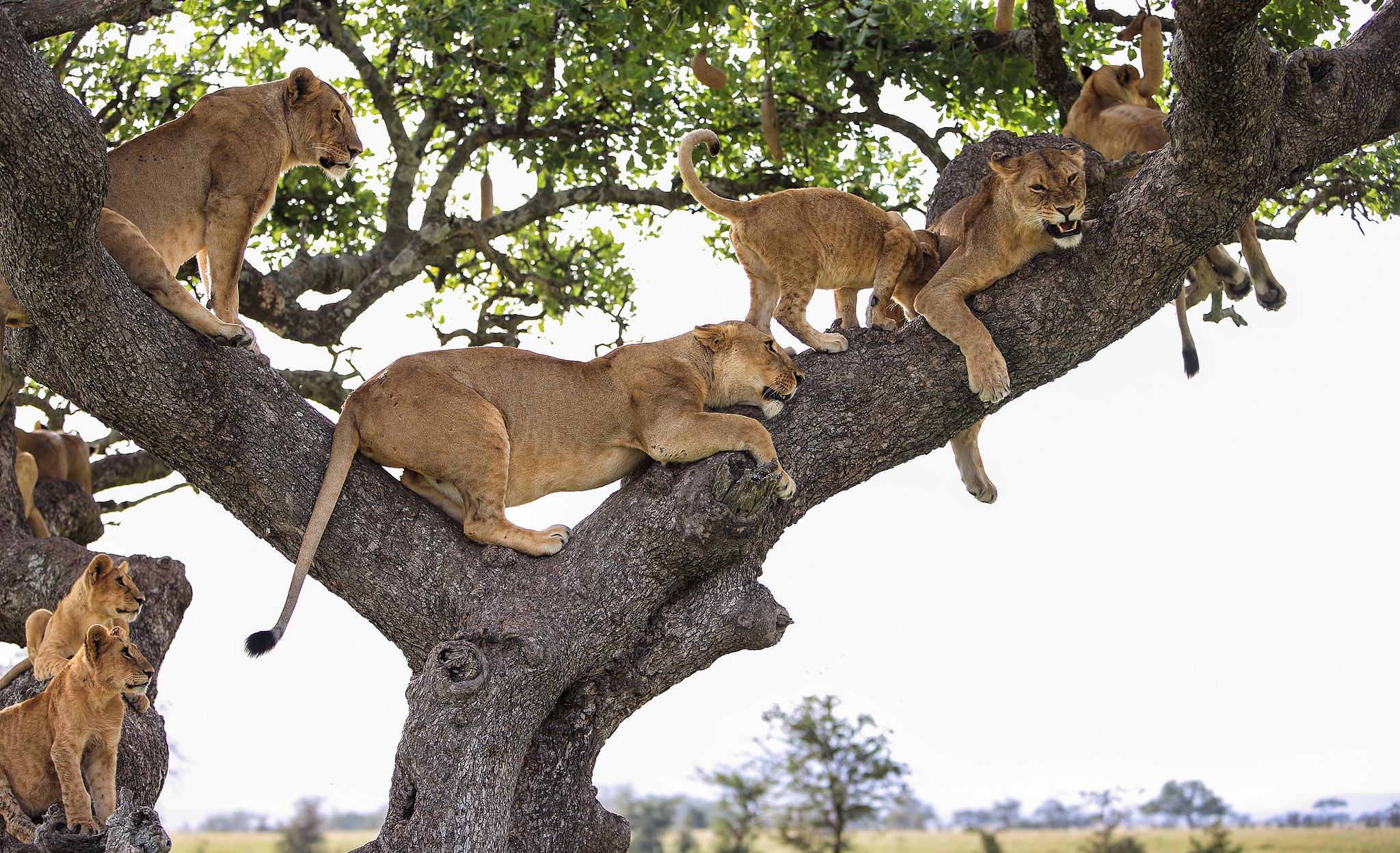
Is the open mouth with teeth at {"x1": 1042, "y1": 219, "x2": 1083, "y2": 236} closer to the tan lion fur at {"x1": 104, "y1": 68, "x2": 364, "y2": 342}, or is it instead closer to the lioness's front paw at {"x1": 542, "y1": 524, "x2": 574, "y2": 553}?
the lioness's front paw at {"x1": 542, "y1": 524, "x2": 574, "y2": 553}

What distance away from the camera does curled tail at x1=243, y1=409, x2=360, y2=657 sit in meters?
4.28

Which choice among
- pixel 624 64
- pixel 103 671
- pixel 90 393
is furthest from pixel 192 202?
pixel 624 64

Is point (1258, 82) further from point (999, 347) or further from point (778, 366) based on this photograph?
point (778, 366)

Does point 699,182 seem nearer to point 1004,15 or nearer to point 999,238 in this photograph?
point 999,238

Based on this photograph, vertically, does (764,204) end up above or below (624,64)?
below

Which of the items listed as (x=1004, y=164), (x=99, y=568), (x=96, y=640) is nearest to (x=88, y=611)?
(x=99, y=568)

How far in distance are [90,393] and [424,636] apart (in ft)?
4.72

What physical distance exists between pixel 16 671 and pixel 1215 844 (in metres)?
15.6

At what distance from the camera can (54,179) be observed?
3686mm

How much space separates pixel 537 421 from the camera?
4762 millimetres

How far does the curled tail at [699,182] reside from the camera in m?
5.71

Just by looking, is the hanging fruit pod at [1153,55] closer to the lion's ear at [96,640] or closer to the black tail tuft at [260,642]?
the black tail tuft at [260,642]

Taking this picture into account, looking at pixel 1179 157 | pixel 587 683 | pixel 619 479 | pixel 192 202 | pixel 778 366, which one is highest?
pixel 192 202

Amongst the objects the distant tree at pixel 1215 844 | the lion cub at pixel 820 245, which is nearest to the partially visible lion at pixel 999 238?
the lion cub at pixel 820 245
